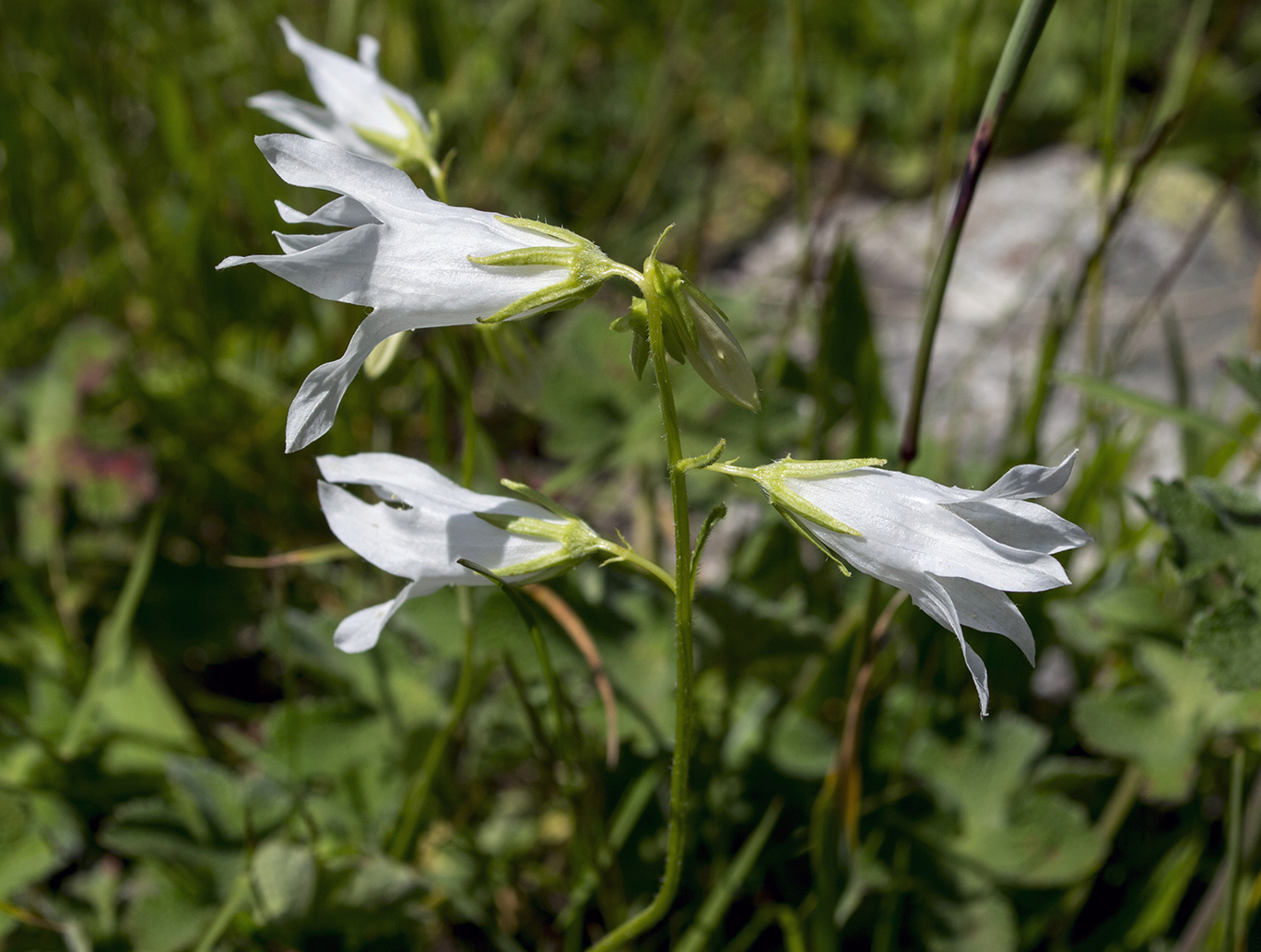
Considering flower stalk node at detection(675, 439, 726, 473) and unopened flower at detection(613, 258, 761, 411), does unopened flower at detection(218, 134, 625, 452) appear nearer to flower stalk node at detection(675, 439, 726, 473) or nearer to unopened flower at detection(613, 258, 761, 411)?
unopened flower at detection(613, 258, 761, 411)

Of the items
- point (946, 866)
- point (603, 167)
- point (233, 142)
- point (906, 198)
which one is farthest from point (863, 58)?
point (946, 866)

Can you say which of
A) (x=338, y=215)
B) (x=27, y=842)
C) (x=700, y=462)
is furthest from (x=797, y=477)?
(x=27, y=842)

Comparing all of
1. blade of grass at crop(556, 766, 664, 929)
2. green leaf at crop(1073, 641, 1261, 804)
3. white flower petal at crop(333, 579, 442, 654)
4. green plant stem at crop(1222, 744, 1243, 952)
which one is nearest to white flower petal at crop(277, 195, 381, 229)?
white flower petal at crop(333, 579, 442, 654)

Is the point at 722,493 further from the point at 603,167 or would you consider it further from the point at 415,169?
the point at 603,167

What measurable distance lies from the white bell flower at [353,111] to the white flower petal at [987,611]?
90 cm

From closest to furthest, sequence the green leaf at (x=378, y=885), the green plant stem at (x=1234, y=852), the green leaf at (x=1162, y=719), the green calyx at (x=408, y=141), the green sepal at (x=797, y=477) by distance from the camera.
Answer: the green sepal at (x=797, y=477) → the green plant stem at (x=1234, y=852) → the green calyx at (x=408, y=141) → the green leaf at (x=378, y=885) → the green leaf at (x=1162, y=719)

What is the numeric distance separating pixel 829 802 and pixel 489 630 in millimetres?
547

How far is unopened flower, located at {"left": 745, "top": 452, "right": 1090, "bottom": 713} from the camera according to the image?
826mm

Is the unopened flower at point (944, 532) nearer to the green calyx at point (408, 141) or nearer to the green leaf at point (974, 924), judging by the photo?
the green calyx at point (408, 141)

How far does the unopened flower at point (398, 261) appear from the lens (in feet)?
2.74

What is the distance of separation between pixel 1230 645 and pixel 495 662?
103 cm

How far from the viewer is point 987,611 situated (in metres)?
0.91

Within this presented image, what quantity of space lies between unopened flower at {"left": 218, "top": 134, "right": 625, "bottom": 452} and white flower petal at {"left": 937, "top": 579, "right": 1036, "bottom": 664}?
445 millimetres

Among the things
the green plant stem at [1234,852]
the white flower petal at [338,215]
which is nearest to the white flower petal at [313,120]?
the white flower petal at [338,215]
